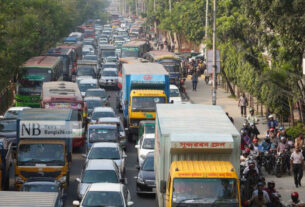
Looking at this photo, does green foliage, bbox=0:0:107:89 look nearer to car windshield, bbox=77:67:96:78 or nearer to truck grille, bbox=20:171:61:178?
car windshield, bbox=77:67:96:78

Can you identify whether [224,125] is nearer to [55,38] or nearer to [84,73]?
[84,73]

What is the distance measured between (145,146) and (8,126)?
7.02 meters

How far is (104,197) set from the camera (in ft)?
71.1

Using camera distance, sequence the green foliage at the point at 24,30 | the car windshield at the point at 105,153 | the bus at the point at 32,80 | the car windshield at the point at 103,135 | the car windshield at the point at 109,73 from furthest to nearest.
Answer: the car windshield at the point at 109,73 → the bus at the point at 32,80 → the green foliage at the point at 24,30 → the car windshield at the point at 103,135 → the car windshield at the point at 105,153

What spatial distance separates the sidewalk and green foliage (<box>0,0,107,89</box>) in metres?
11.8

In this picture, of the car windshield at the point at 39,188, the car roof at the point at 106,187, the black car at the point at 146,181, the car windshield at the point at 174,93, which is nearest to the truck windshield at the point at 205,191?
the car roof at the point at 106,187

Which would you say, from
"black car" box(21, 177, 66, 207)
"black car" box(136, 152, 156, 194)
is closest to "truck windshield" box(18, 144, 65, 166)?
"black car" box(21, 177, 66, 207)

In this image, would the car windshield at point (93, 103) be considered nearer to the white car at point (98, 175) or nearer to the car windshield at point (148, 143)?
the car windshield at point (148, 143)

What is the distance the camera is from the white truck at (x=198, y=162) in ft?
60.4

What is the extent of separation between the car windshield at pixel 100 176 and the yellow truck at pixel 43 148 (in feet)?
4.39

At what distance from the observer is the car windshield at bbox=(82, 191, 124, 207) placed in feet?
70.4

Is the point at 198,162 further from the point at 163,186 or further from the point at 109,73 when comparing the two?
the point at 109,73

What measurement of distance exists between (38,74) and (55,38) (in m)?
36.2

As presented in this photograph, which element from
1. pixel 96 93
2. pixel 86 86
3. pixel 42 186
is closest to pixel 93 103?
pixel 96 93
